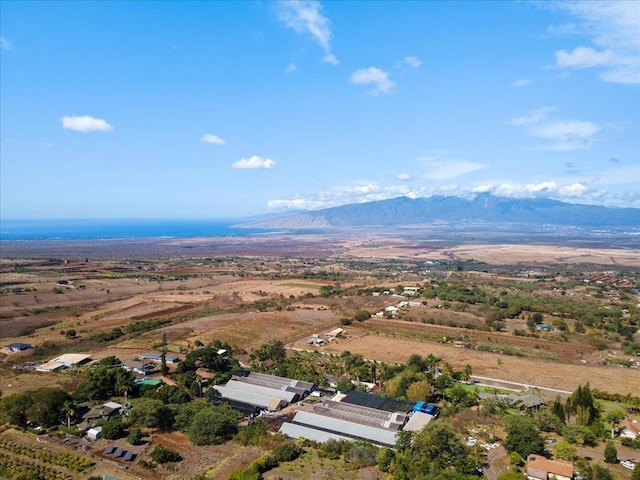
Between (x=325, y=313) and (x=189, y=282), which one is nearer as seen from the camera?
(x=325, y=313)

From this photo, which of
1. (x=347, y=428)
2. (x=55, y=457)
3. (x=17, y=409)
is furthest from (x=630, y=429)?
(x=17, y=409)

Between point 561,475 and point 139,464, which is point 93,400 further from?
point 561,475

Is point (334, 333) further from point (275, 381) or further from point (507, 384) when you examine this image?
point (507, 384)

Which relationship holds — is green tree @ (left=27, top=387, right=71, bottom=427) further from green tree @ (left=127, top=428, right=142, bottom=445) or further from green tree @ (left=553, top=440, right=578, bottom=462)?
green tree @ (left=553, top=440, right=578, bottom=462)

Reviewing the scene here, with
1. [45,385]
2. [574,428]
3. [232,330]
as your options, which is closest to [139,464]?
[45,385]

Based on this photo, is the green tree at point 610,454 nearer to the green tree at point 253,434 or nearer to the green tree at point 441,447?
the green tree at point 441,447

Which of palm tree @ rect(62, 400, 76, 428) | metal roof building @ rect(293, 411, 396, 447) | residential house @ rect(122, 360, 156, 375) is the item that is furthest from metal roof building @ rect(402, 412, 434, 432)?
residential house @ rect(122, 360, 156, 375)

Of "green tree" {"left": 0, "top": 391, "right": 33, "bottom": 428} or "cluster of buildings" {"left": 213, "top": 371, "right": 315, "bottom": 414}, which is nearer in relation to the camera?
"green tree" {"left": 0, "top": 391, "right": 33, "bottom": 428}
